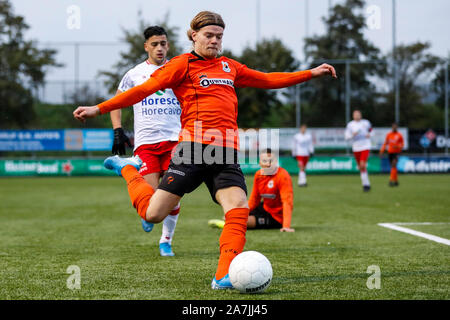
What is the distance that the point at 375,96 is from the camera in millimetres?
28797

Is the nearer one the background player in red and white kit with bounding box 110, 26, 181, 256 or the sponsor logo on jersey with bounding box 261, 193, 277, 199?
the background player in red and white kit with bounding box 110, 26, 181, 256

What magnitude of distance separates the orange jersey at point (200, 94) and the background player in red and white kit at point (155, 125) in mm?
1704

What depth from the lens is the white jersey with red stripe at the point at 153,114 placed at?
20.3 feet

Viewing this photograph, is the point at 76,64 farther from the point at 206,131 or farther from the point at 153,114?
the point at 206,131

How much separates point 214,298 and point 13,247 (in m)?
3.67

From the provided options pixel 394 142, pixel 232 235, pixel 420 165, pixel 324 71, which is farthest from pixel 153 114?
pixel 420 165

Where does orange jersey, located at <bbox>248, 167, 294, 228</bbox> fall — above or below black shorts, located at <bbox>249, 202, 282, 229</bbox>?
above

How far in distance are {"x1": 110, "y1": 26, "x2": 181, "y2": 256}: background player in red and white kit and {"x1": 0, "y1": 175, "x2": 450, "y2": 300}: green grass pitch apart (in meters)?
0.76

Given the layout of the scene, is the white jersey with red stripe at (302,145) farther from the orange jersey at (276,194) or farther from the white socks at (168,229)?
the white socks at (168,229)

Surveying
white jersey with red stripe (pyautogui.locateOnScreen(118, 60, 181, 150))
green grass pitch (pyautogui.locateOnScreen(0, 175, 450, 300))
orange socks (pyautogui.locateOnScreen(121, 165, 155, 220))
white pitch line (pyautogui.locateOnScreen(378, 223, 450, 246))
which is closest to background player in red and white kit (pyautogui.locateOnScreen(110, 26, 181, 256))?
white jersey with red stripe (pyautogui.locateOnScreen(118, 60, 181, 150))

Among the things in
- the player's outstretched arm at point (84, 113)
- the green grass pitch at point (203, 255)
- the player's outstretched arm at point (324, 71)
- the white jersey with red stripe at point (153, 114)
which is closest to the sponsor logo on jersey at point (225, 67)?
the player's outstretched arm at point (324, 71)

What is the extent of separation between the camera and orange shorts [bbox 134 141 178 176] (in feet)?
20.1

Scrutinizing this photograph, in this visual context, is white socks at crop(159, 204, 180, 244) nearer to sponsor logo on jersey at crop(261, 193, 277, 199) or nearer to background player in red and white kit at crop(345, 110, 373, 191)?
sponsor logo on jersey at crop(261, 193, 277, 199)
